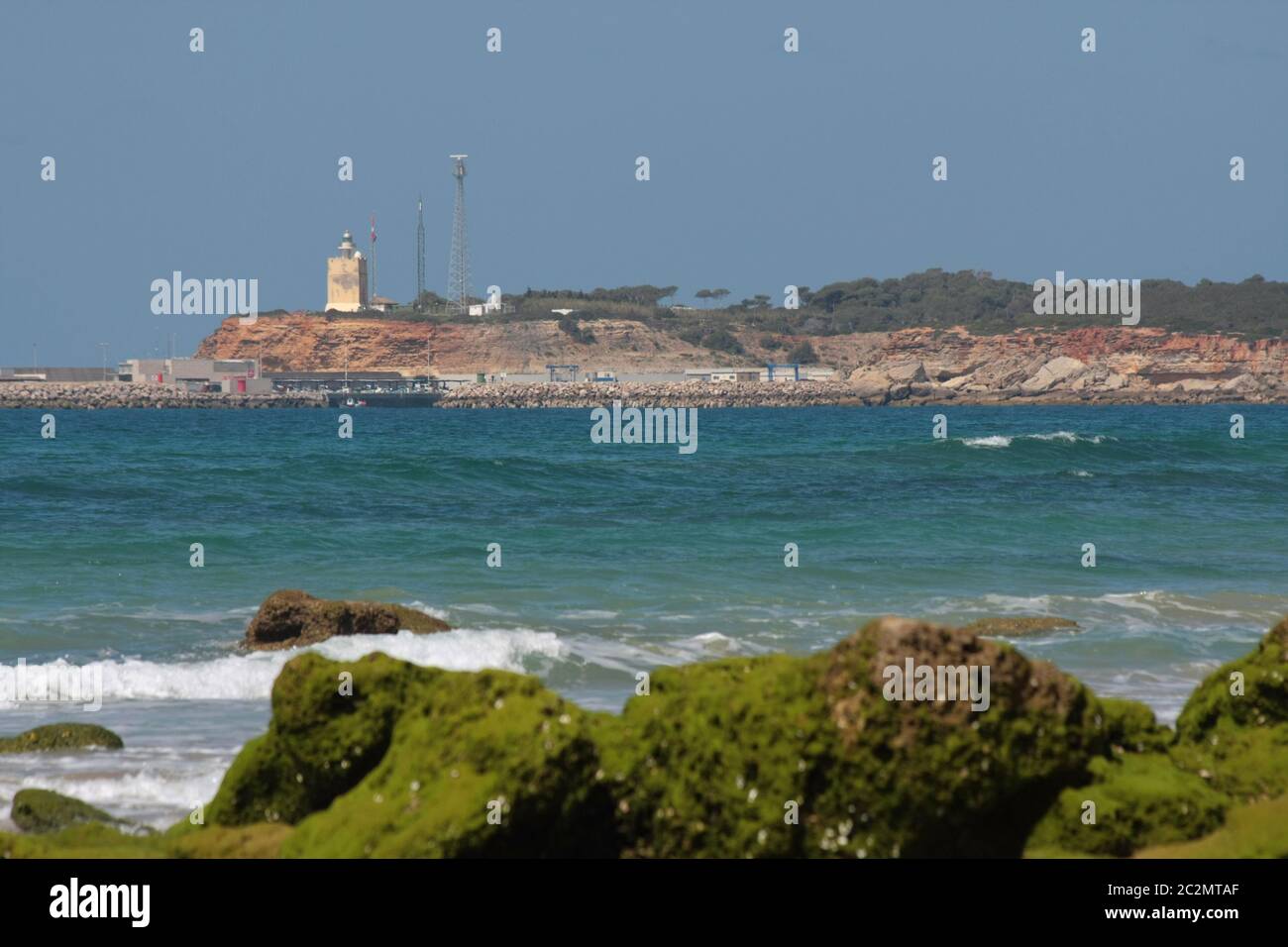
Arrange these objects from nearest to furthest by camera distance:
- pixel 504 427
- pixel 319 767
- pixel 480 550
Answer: pixel 319 767 < pixel 480 550 < pixel 504 427

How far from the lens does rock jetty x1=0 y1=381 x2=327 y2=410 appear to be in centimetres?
12550

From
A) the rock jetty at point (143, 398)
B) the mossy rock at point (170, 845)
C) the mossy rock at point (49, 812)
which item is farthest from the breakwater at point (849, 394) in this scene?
the mossy rock at point (170, 845)

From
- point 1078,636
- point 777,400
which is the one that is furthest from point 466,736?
point 777,400

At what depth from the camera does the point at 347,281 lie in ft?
533

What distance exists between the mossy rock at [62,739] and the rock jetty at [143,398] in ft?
391

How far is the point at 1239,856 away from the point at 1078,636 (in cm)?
882

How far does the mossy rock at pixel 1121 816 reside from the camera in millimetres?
5852

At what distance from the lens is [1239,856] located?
18.6 ft

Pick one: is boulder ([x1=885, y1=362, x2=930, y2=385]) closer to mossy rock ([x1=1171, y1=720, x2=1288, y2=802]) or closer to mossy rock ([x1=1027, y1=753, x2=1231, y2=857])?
mossy rock ([x1=1171, y1=720, x2=1288, y2=802])

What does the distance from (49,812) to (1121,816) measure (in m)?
5.11

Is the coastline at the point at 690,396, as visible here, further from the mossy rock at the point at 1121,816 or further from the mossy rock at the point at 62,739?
the mossy rock at the point at 1121,816

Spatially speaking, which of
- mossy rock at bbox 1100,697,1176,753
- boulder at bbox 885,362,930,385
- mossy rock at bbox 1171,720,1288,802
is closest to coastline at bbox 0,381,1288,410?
boulder at bbox 885,362,930,385

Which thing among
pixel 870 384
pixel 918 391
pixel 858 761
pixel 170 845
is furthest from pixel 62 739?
pixel 870 384
